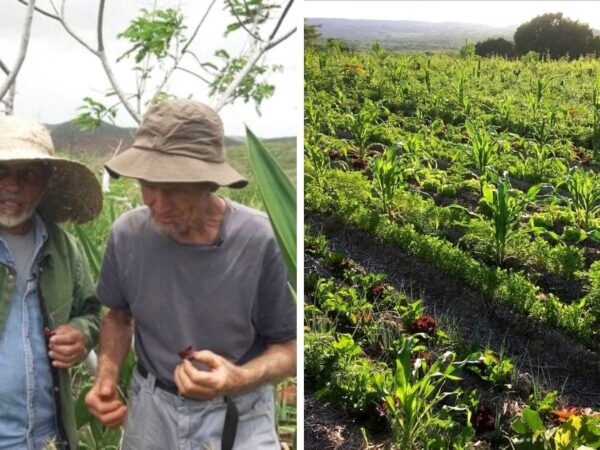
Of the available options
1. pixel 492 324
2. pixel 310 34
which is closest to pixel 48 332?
pixel 492 324

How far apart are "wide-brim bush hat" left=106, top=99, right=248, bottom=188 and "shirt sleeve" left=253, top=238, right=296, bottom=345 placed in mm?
298

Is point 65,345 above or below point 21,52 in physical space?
below

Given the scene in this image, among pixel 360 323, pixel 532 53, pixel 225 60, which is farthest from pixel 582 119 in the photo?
pixel 225 60

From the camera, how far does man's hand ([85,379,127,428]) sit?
233cm

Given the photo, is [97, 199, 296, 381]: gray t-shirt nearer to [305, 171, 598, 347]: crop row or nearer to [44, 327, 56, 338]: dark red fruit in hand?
[44, 327, 56, 338]: dark red fruit in hand

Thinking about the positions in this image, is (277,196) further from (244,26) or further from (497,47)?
(497,47)

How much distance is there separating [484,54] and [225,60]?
3.95 metres

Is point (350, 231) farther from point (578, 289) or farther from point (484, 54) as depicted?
point (484, 54)

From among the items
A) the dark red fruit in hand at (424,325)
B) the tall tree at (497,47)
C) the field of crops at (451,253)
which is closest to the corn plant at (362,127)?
the field of crops at (451,253)

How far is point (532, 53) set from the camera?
5781 mm

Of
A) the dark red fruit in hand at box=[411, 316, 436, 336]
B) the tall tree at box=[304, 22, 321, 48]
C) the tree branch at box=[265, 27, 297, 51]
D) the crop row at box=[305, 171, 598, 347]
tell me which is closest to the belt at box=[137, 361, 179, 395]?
the tree branch at box=[265, 27, 297, 51]

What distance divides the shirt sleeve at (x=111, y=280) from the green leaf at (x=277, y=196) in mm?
464

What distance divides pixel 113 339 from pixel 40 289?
0.26 metres

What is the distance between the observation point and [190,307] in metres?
2.31
